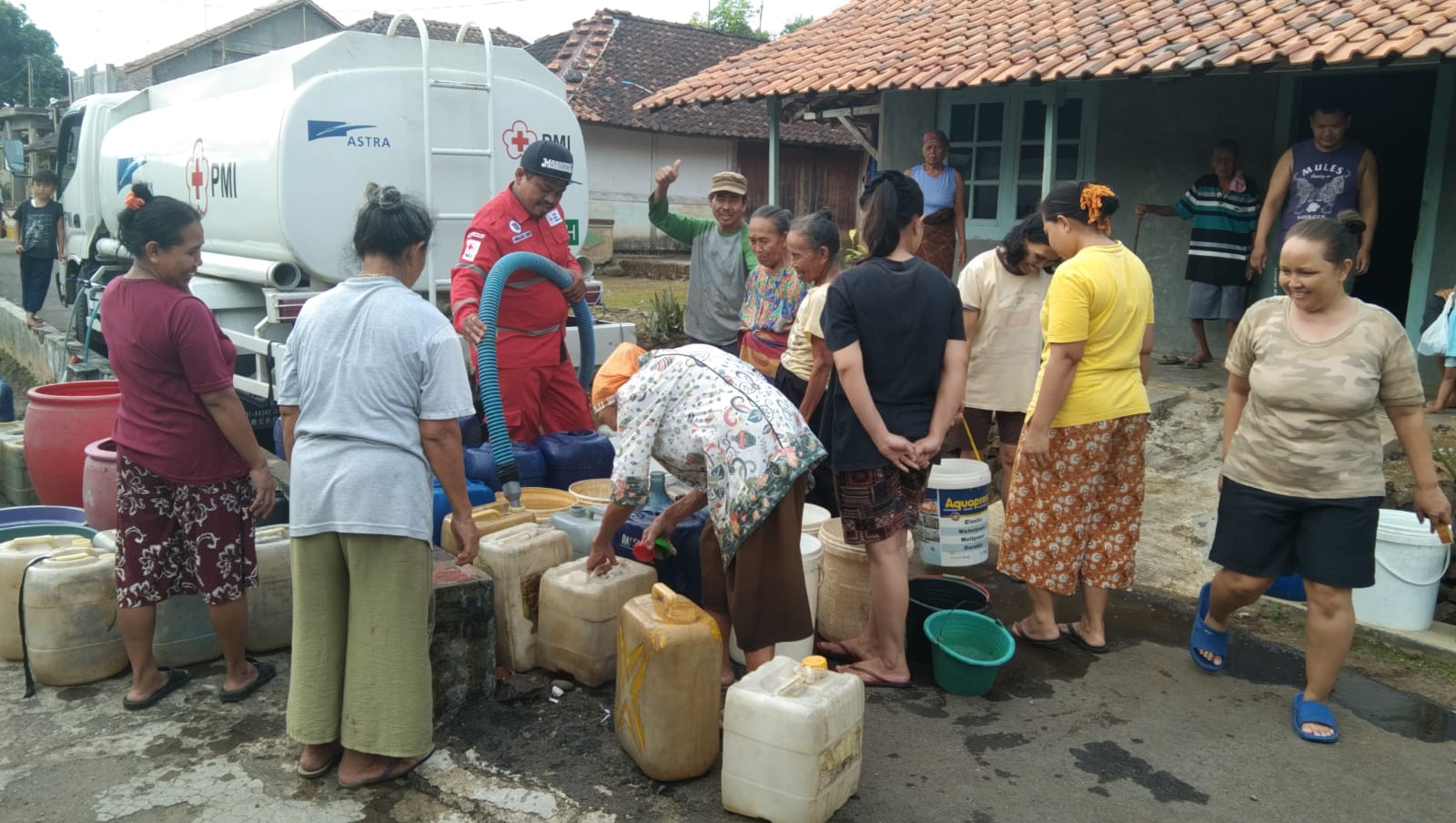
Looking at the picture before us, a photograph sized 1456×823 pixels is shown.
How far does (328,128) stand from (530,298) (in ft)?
5.62

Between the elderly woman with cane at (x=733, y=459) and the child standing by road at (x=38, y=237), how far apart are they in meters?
9.75

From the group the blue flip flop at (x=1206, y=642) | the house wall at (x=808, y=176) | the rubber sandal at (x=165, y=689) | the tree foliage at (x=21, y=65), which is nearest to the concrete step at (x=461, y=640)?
the rubber sandal at (x=165, y=689)

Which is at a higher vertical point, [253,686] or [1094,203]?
[1094,203]

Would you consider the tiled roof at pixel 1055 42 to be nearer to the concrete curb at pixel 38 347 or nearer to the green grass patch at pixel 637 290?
the green grass patch at pixel 637 290

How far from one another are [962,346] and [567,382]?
2524 mm

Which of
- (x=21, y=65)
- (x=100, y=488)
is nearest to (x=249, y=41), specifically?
(x=21, y=65)

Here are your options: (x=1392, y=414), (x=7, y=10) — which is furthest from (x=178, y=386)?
(x=7, y=10)

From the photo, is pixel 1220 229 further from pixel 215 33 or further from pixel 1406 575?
pixel 215 33

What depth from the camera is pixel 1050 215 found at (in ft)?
13.0

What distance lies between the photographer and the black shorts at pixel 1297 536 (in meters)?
3.37

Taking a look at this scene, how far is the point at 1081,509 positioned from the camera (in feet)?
13.0

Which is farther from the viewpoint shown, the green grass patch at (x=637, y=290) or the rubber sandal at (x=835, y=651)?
the green grass patch at (x=637, y=290)

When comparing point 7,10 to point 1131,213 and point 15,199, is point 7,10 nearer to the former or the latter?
point 15,199

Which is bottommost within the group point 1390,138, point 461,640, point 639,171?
point 461,640
